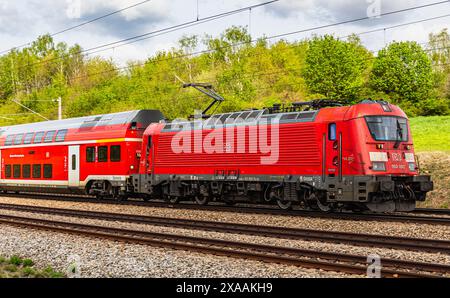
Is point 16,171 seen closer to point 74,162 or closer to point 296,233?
point 74,162

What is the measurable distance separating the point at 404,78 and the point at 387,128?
44.4 m

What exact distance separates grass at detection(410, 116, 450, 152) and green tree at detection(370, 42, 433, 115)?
11.3 meters

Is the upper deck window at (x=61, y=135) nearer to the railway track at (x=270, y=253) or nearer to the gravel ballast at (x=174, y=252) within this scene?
the gravel ballast at (x=174, y=252)

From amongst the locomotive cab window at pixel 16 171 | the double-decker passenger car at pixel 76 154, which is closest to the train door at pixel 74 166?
the double-decker passenger car at pixel 76 154

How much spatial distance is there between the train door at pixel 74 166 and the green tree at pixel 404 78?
3970 centimetres

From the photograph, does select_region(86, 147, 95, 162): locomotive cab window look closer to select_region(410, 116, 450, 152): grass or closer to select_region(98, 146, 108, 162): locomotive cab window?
select_region(98, 146, 108, 162): locomotive cab window

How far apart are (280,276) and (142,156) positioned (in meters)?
15.5

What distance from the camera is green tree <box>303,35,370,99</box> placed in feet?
182

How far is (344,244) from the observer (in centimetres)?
1227

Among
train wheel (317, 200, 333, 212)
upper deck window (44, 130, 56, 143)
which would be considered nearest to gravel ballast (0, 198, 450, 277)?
train wheel (317, 200, 333, 212)

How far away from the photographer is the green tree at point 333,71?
5550 centimetres

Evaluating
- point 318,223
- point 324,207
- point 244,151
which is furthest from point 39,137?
point 318,223

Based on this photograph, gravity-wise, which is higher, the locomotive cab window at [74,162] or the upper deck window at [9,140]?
the upper deck window at [9,140]
